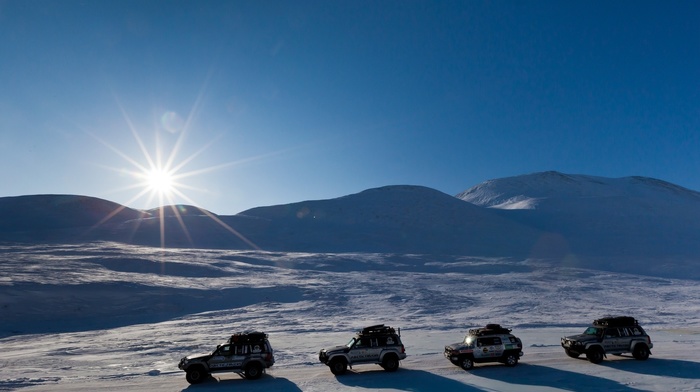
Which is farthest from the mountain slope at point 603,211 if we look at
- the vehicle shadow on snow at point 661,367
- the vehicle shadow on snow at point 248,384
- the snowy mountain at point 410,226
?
the vehicle shadow on snow at point 248,384

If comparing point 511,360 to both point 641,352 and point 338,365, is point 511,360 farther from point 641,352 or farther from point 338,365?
point 338,365

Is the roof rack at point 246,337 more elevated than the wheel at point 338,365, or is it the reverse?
the roof rack at point 246,337

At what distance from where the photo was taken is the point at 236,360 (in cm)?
1841

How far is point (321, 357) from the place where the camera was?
19.3m

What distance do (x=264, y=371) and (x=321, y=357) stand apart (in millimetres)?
2238

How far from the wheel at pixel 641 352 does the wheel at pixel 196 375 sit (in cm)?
1673

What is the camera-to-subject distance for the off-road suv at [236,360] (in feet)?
59.2

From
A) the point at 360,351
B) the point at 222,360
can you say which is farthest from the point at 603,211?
the point at 222,360

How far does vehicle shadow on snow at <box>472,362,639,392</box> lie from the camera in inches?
643

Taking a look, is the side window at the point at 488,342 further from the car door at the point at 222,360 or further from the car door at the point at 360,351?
the car door at the point at 222,360

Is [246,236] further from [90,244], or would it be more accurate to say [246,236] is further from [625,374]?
[625,374]

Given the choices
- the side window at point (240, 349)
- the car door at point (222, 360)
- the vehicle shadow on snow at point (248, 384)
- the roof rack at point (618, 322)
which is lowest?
the vehicle shadow on snow at point (248, 384)

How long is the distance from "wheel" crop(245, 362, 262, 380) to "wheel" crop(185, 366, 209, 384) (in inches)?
57.4

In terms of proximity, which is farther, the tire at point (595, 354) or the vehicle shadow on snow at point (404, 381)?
the tire at point (595, 354)
